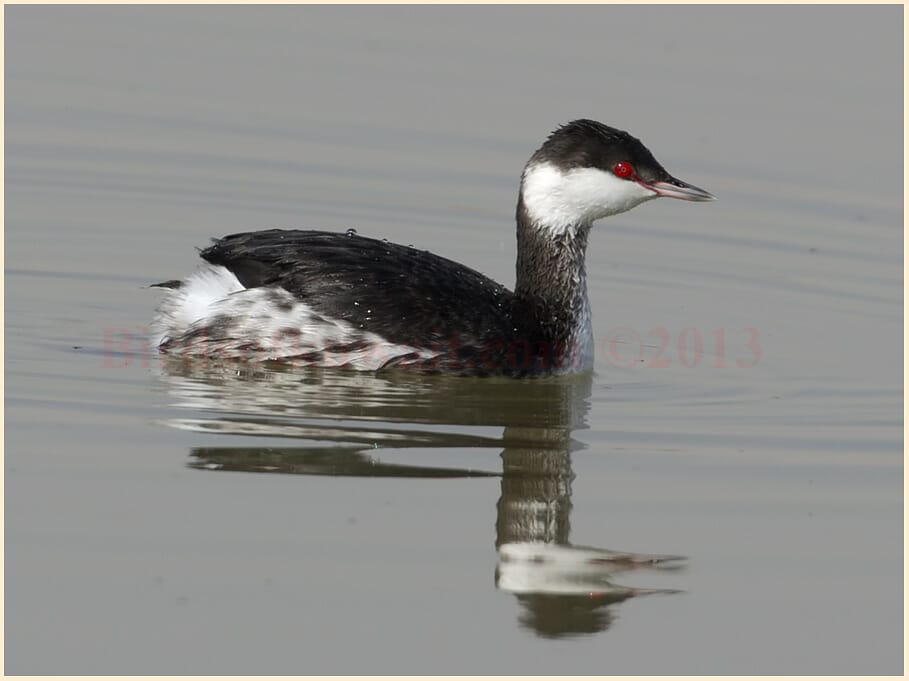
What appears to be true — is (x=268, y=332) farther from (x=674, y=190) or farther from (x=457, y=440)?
(x=674, y=190)

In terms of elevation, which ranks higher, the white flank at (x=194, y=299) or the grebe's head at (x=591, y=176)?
the grebe's head at (x=591, y=176)

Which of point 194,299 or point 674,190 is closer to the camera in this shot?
point 194,299

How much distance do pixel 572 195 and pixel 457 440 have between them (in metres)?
2.05

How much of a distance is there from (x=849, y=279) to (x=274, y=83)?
5471 mm

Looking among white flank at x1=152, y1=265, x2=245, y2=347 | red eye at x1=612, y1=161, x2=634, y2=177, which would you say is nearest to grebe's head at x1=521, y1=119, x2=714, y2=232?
red eye at x1=612, y1=161, x2=634, y2=177

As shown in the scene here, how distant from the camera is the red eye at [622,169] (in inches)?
412

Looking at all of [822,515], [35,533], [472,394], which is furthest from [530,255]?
[35,533]

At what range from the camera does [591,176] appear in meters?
10.4

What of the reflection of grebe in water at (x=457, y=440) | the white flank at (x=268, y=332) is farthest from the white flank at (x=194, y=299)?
the reflection of grebe in water at (x=457, y=440)

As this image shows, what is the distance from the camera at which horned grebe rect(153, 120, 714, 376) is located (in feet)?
33.1

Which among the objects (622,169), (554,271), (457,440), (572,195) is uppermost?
(622,169)

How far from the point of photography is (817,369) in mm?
10750

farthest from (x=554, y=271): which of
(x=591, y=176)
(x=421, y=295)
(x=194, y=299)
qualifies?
(x=194, y=299)

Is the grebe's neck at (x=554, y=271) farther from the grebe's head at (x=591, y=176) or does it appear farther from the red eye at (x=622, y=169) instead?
the red eye at (x=622, y=169)
